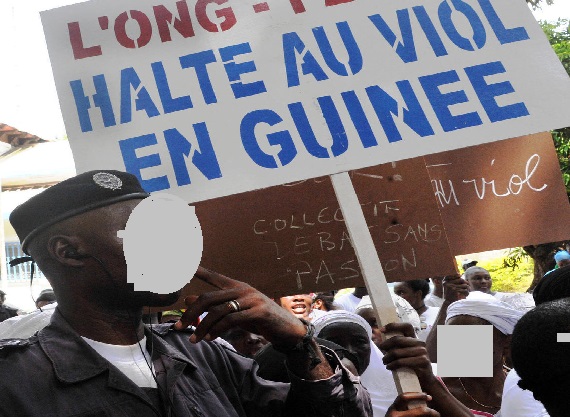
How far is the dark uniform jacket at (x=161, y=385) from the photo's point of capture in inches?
70.0

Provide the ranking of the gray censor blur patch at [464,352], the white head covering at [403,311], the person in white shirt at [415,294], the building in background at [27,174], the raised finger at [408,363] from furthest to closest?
the building in background at [27,174] → the person in white shirt at [415,294] → the white head covering at [403,311] → the gray censor blur patch at [464,352] → the raised finger at [408,363]

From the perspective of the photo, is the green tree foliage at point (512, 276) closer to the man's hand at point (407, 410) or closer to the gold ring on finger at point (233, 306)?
the man's hand at point (407, 410)

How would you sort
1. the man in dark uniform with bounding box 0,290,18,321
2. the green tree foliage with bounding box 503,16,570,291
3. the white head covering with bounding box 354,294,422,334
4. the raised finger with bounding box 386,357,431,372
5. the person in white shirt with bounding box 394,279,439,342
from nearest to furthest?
the raised finger with bounding box 386,357,431,372, the white head covering with bounding box 354,294,422,334, the person in white shirt with bounding box 394,279,439,342, the man in dark uniform with bounding box 0,290,18,321, the green tree foliage with bounding box 503,16,570,291

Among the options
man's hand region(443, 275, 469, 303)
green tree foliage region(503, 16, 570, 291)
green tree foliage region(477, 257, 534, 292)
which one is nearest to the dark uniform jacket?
man's hand region(443, 275, 469, 303)

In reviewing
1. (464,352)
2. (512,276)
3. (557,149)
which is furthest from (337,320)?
(512,276)

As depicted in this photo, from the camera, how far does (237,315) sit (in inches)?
75.6

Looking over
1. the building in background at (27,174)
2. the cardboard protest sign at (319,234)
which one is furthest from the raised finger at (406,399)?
the building in background at (27,174)

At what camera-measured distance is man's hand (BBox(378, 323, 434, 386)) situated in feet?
7.20

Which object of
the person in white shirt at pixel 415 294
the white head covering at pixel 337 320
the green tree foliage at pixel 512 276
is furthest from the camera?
the green tree foliage at pixel 512 276

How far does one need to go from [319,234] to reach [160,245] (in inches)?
→ 49.6

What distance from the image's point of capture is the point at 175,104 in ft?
8.29

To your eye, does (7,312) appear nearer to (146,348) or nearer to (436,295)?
(436,295)

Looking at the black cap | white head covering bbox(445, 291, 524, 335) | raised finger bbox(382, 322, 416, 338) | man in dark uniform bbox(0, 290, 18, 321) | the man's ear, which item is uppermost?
the black cap

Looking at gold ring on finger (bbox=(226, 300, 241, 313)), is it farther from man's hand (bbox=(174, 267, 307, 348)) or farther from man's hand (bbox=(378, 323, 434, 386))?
man's hand (bbox=(378, 323, 434, 386))
